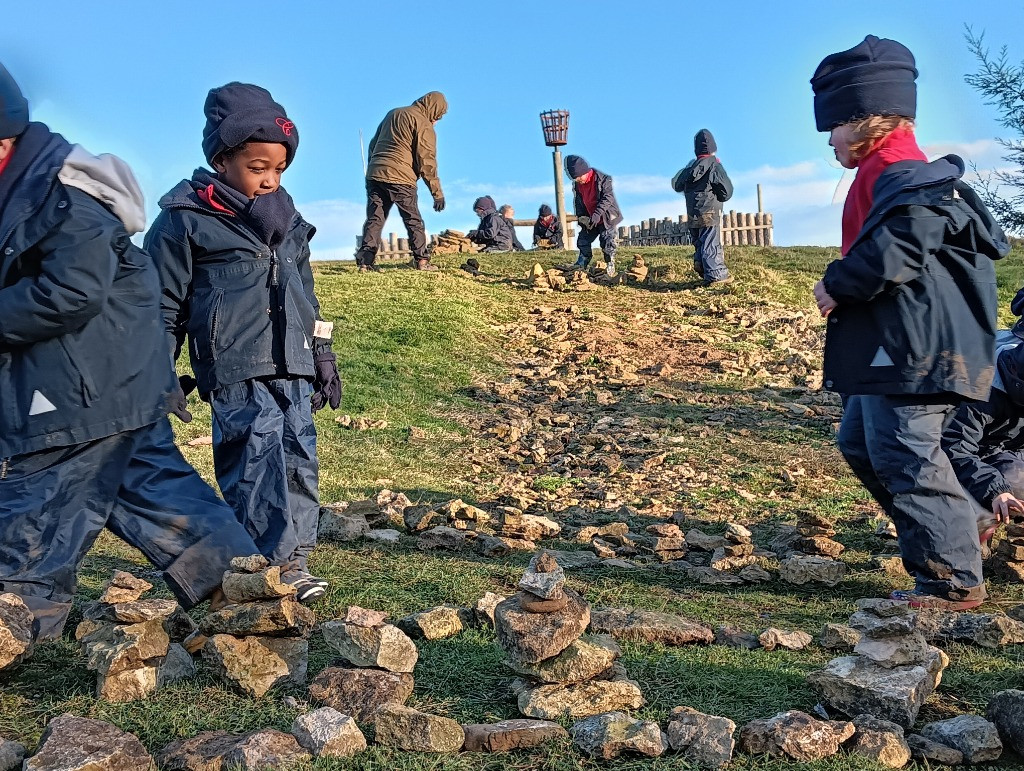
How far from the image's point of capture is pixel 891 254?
11.9ft

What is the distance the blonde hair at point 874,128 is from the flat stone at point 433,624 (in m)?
2.46

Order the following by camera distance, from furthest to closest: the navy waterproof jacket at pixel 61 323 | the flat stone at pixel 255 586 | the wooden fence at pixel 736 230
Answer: the wooden fence at pixel 736 230 < the navy waterproof jacket at pixel 61 323 < the flat stone at pixel 255 586

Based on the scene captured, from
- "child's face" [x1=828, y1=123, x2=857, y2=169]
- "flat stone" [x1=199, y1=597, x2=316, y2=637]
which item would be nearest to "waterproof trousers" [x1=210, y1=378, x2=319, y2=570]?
"flat stone" [x1=199, y1=597, x2=316, y2=637]

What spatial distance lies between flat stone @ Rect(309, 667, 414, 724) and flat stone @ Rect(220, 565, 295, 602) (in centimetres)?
38

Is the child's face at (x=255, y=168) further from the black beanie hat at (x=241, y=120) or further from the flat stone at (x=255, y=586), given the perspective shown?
the flat stone at (x=255, y=586)

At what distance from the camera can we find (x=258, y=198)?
406 centimetres

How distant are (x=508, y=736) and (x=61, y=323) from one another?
6.23 feet

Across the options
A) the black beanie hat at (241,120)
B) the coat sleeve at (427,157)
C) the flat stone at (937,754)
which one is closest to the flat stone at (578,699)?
the flat stone at (937,754)

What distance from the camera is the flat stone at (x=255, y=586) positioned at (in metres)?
2.97

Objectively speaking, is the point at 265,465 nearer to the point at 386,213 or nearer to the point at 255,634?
the point at 255,634

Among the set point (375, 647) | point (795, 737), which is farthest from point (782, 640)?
point (375, 647)

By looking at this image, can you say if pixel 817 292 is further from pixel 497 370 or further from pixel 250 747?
pixel 497 370

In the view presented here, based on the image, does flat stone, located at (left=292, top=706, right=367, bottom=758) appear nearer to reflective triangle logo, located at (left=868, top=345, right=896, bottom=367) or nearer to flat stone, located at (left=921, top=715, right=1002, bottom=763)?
flat stone, located at (left=921, top=715, right=1002, bottom=763)

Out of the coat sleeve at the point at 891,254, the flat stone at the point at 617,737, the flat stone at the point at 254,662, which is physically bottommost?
the flat stone at the point at 617,737
